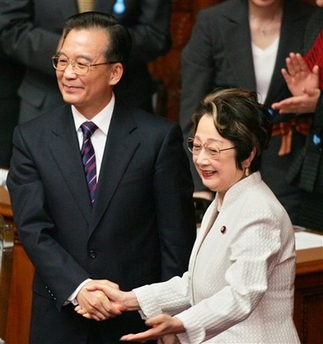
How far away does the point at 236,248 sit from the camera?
362 centimetres

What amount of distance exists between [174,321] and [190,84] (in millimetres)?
2620

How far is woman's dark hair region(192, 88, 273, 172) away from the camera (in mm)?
3709

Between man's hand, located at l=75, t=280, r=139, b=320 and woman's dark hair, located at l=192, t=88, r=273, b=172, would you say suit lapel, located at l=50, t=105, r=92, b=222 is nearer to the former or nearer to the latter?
man's hand, located at l=75, t=280, r=139, b=320

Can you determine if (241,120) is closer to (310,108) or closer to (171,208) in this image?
(171,208)

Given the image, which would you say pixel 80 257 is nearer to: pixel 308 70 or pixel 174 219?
pixel 174 219

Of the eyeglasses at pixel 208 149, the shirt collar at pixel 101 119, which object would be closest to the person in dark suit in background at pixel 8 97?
the shirt collar at pixel 101 119

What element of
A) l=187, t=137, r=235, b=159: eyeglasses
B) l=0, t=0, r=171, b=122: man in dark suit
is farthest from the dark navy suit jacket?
l=0, t=0, r=171, b=122: man in dark suit

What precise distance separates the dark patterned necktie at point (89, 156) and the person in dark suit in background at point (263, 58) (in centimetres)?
160

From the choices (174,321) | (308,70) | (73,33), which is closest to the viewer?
(174,321)

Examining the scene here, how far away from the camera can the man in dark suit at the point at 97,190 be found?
4262mm

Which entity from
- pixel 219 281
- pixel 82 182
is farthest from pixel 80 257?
pixel 219 281

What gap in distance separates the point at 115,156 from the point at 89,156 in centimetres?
10

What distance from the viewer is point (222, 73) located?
595 centimetres

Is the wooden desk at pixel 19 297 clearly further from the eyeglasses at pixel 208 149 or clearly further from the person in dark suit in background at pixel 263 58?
the eyeglasses at pixel 208 149
